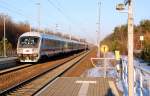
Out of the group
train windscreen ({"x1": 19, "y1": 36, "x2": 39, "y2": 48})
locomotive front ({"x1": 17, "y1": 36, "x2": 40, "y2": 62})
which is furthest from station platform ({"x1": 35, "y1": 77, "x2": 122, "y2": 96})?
train windscreen ({"x1": 19, "y1": 36, "x2": 39, "y2": 48})

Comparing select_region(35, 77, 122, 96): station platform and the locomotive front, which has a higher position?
the locomotive front

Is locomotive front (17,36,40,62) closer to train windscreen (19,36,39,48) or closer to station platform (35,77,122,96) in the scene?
train windscreen (19,36,39,48)

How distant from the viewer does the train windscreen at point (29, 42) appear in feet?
119

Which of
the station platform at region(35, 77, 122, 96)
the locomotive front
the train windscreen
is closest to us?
the station platform at region(35, 77, 122, 96)

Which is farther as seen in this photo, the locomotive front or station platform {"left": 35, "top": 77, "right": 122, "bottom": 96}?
the locomotive front

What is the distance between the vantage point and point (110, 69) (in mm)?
29719

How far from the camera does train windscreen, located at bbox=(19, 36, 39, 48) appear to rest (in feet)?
119

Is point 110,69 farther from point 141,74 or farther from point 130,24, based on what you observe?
point 130,24

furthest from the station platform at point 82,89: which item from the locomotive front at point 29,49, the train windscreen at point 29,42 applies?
the train windscreen at point 29,42

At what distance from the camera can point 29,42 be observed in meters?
36.7

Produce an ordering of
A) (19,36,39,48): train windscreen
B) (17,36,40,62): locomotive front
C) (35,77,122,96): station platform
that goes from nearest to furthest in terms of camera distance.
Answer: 1. (35,77,122,96): station platform
2. (17,36,40,62): locomotive front
3. (19,36,39,48): train windscreen

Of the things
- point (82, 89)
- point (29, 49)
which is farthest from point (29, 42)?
point (82, 89)

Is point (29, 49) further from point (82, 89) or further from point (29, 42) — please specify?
point (82, 89)

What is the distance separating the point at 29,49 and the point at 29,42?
2.78ft
